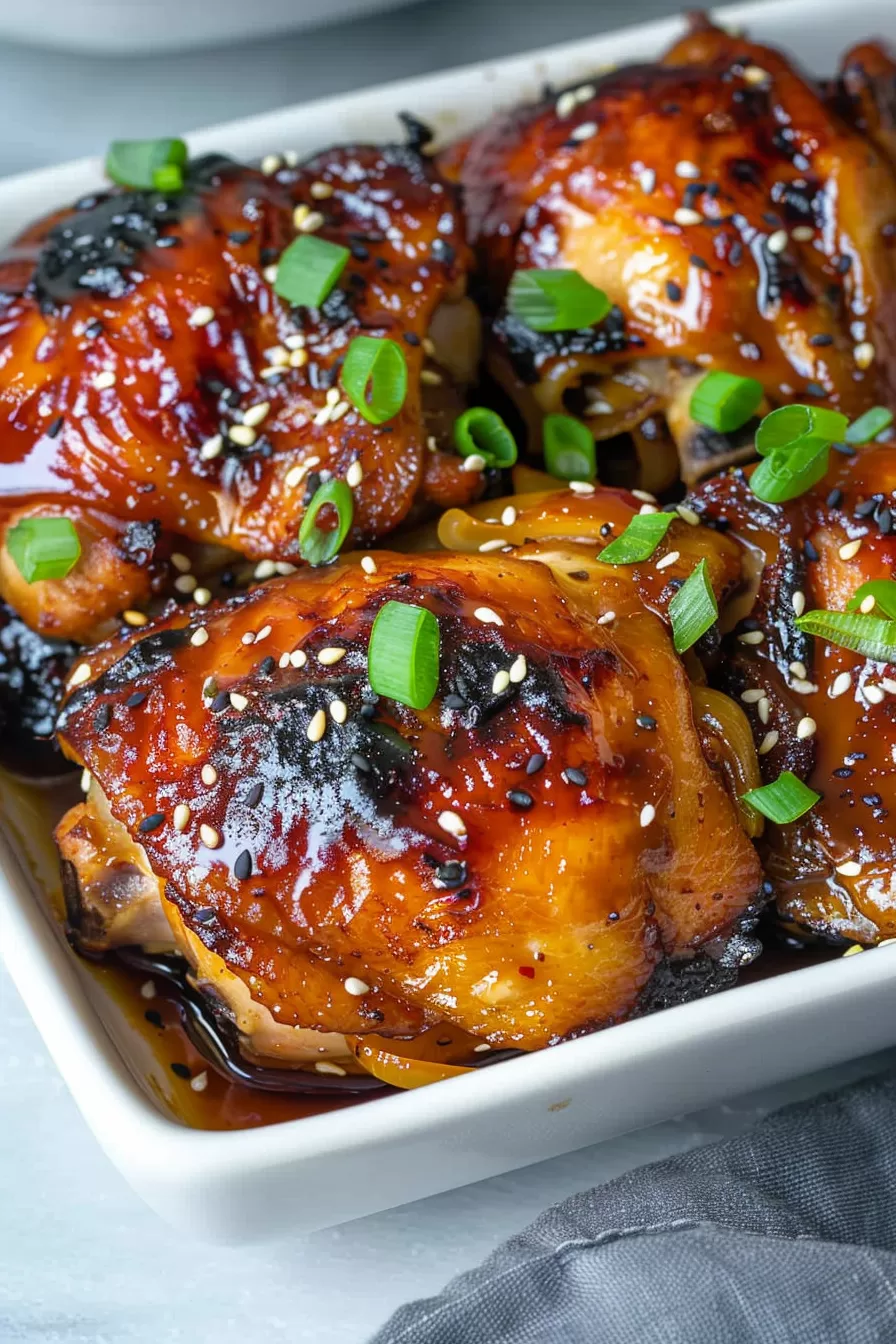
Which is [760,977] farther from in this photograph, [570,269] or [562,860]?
[570,269]

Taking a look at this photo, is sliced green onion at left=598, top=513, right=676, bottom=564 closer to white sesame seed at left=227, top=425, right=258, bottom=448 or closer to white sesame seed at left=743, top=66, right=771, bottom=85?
white sesame seed at left=227, top=425, right=258, bottom=448

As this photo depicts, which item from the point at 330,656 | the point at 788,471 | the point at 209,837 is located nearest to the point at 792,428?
the point at 788,471

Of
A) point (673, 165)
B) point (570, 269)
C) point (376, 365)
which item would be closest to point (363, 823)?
point (376, 365)

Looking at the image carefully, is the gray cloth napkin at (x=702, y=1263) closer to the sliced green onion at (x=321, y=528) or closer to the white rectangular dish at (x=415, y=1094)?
the white rectangular dish at (x=415, y=1094)

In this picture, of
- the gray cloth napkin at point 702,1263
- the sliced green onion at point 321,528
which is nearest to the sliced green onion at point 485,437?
the sliced green onion at point 321,528

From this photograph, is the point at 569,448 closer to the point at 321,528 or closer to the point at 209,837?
the point at 321,528

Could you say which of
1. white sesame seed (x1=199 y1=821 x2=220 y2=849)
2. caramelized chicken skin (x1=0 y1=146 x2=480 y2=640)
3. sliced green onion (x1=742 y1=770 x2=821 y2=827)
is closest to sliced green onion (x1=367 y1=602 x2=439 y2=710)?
white sesame seed (x1=199 y1=821 x2=220 y2=849)
